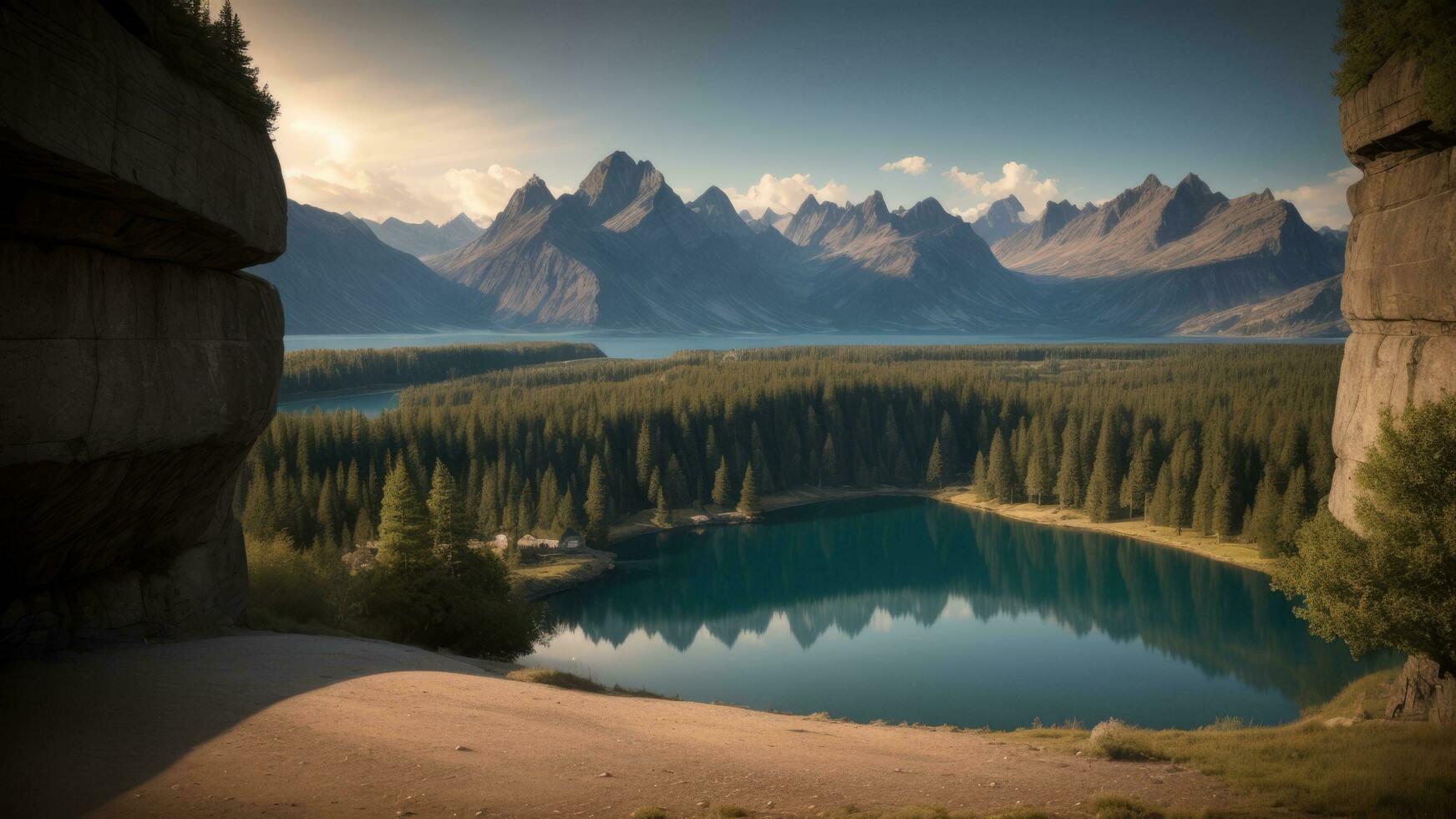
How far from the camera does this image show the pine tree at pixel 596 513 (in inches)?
3423

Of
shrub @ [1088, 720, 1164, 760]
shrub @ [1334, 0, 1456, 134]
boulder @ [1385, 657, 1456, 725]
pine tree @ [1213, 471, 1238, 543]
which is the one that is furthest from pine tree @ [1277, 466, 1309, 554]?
shrub @ [1088, 720, 1164, 760]

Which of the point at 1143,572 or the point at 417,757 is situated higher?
the point at 417,757

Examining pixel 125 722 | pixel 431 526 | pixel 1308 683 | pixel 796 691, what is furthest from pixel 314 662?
pixel 1308 683

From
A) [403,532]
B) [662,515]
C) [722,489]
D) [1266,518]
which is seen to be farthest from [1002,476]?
[403,532]

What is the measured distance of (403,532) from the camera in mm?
37750

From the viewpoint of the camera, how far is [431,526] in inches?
1540

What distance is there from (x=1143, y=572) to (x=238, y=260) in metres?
78.9

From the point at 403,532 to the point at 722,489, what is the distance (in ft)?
232

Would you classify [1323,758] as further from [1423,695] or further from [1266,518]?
[1266,518]

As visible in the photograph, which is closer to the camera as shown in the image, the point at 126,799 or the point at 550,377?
the point at 126,799

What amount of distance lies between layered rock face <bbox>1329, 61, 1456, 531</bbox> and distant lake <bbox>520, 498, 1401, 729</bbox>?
1018 inches

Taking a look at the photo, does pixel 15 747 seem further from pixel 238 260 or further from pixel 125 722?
pixel 238 260

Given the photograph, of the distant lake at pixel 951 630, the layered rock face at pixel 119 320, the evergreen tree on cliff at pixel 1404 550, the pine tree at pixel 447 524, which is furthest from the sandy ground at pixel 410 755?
the distant lake at pixel 951 630

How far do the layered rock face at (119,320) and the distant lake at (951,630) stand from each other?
2926cm
